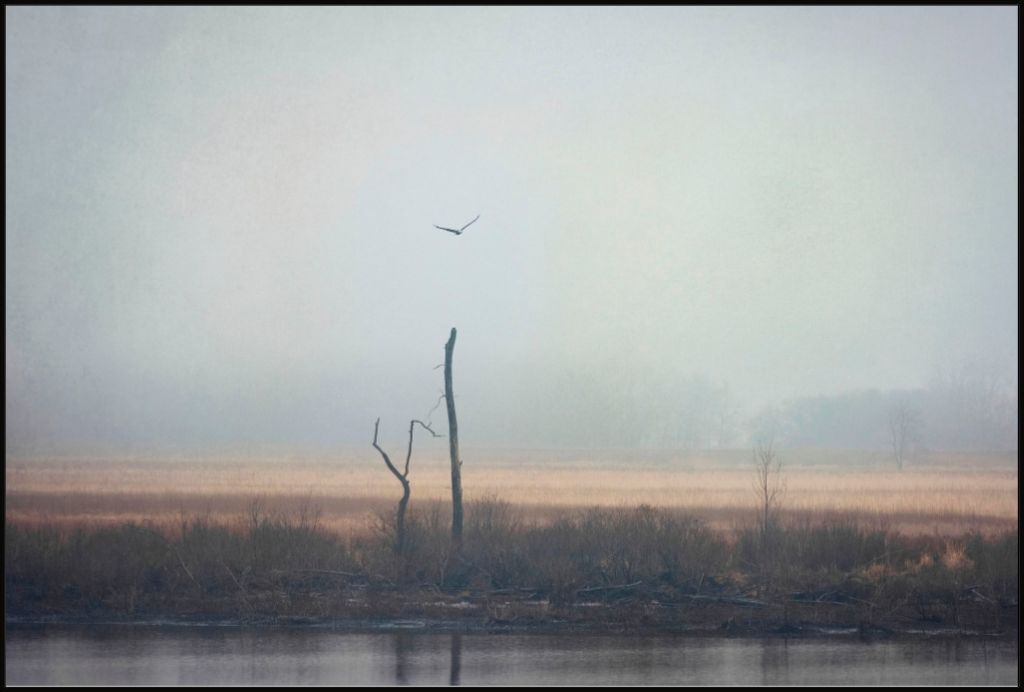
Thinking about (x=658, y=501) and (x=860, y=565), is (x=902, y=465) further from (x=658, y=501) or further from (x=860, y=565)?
(x=860, y=565)

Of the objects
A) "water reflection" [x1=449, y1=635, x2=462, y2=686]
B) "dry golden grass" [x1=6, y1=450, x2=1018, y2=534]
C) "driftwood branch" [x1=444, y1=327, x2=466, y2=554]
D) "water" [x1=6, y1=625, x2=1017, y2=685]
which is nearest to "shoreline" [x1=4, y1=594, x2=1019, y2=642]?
"water" [x1=6, y1=625, x2=1017, y2=685]

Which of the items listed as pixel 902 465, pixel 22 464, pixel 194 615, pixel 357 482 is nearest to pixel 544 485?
pixel 357 482

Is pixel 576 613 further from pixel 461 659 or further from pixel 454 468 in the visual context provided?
pixel 454 468

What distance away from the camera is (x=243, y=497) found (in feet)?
→ 171

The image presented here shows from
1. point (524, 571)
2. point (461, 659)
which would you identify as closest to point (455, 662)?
point (461, 659)

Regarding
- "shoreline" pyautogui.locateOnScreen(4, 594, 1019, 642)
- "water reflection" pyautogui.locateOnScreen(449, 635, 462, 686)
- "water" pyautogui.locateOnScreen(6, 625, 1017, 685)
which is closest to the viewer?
"water reflection" pyautogui.locateOnScreen(449, 635, 462, 686)

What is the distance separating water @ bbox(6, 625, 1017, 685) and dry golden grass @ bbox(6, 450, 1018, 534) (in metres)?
11.5

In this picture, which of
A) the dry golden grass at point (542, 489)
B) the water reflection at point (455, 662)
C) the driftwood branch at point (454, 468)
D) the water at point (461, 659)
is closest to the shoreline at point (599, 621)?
the water at point (461, 659)

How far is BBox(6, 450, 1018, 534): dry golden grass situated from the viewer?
39.6 m

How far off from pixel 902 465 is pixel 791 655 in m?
87.8

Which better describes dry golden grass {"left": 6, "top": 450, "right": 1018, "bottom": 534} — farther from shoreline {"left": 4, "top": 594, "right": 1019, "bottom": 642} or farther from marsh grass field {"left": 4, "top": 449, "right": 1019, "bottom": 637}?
shoreline {"left": 4, "top": 594, "right": 1019, "bottom": 642}

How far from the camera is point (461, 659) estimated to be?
17.6m

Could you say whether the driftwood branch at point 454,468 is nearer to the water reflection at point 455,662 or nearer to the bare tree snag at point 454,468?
the bare tree snag at point 454,468

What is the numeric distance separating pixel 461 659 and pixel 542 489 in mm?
41430
